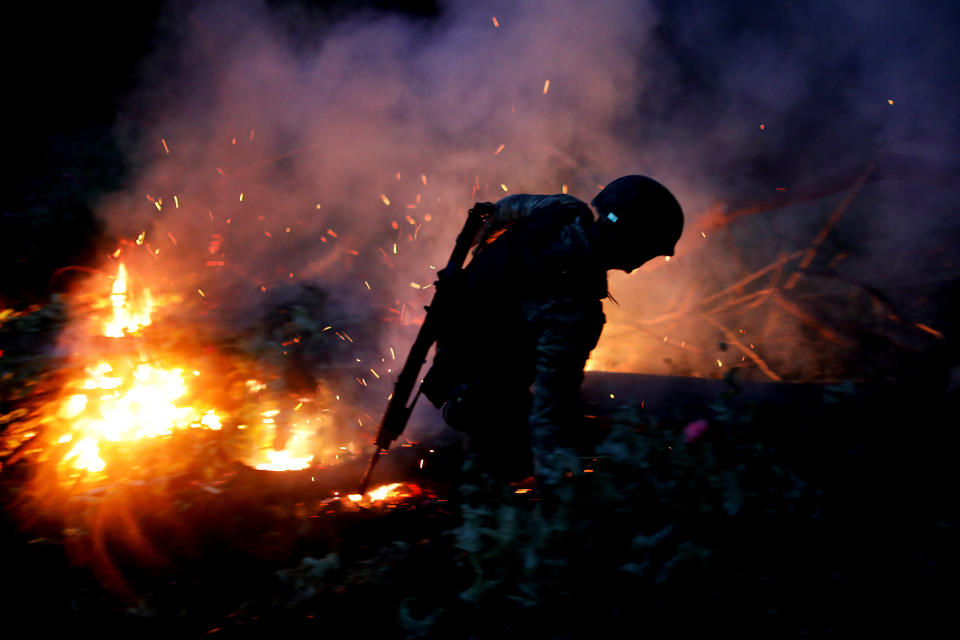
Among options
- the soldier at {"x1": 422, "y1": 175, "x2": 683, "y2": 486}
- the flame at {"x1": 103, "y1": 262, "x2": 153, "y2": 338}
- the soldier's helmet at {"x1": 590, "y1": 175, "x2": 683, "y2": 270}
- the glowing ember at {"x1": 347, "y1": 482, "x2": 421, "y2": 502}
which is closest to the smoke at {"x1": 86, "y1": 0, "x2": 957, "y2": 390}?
the flame at {"x1": 103, "y1": 262, "x2": 153, "y2": 338}

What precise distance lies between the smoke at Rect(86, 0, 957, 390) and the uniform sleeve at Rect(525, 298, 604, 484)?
15.1ft

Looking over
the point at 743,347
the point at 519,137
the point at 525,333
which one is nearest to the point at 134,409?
the point at 525,333

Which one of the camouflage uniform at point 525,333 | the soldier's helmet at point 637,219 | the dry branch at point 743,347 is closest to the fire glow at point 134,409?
the camouflage uniform at point 525,333

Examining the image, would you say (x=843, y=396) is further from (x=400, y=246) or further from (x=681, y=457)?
(x=400, y=246)

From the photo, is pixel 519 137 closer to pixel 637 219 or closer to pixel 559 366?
pixel 637 219

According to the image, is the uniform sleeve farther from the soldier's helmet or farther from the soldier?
the soldier's helmet

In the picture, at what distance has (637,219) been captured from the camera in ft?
6.66

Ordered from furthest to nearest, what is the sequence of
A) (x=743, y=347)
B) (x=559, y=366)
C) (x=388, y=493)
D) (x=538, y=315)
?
(x=743, y=347) < (x=388, y=493) < (x=538, y=315) < (x=559, y=366)

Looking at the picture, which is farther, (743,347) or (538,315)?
(743,347)

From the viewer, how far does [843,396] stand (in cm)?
156

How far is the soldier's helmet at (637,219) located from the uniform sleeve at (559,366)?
281mm

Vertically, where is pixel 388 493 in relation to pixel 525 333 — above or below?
below

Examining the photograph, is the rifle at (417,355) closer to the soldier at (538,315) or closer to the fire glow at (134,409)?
the soldier at (538,315)

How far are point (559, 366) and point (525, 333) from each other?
17.5 inches
